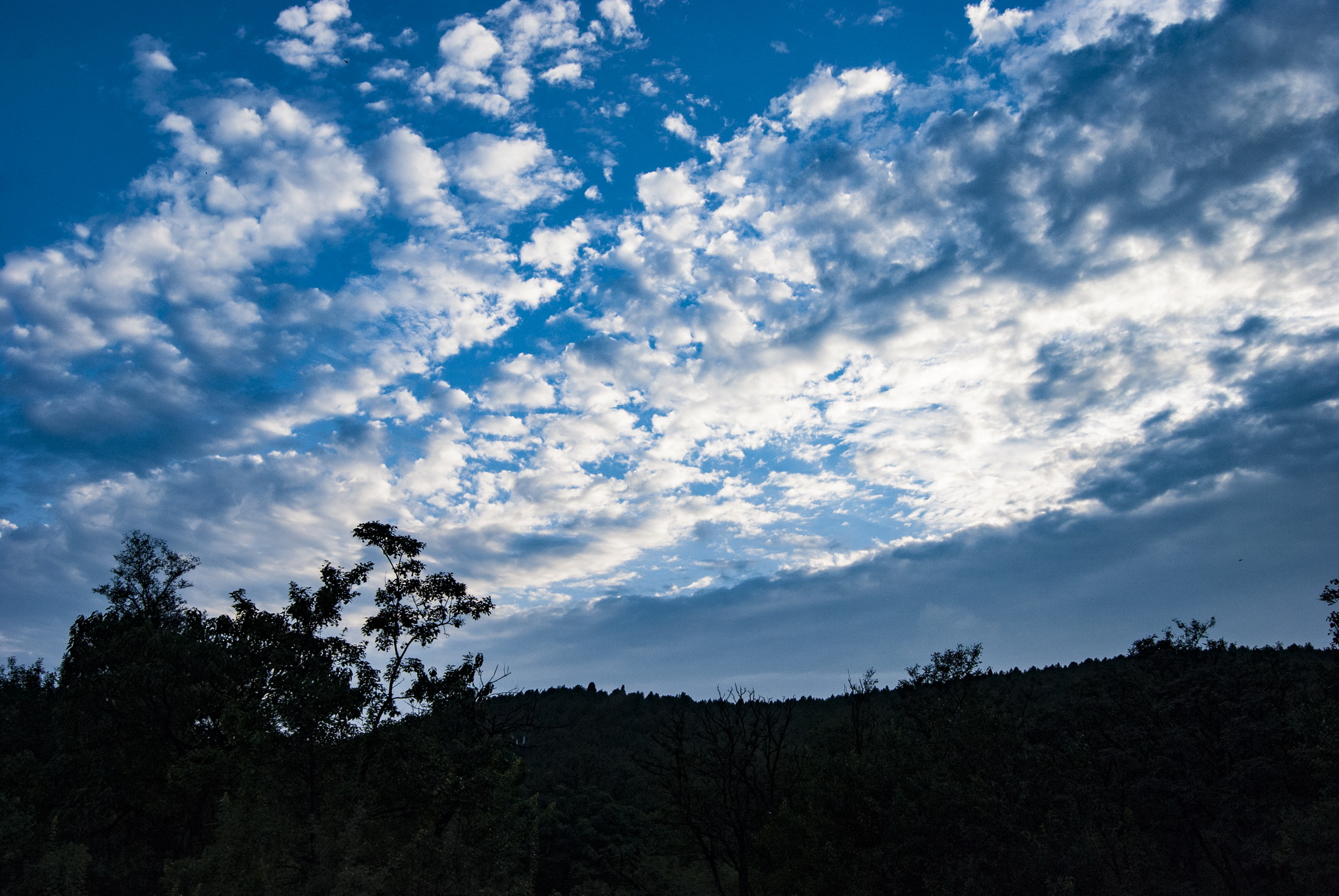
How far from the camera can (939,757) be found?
43.9 m

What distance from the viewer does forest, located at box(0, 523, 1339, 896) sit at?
27.9 m


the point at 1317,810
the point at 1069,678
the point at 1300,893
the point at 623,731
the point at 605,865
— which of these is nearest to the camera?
the point at 1317,810

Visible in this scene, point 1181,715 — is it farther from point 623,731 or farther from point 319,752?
point 623,731

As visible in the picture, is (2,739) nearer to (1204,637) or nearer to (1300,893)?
(1300,893)

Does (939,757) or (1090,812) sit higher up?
(939,757)

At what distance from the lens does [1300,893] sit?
41.3 m

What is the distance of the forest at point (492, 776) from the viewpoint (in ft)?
91.7

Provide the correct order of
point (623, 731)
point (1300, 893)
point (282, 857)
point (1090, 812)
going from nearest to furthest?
1. point (282, 857)
2. point (1300, 893)
3. point (1090, 812)
4. point (623, 731)

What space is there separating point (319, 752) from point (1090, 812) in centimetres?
4400

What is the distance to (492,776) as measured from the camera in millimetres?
31312

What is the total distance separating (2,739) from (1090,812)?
76931 mm

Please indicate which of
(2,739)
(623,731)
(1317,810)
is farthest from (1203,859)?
(623,731)

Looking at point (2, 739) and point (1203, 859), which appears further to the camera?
point (1203, 859)

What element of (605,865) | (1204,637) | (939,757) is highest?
(1204,637)
